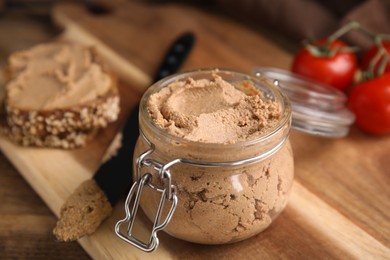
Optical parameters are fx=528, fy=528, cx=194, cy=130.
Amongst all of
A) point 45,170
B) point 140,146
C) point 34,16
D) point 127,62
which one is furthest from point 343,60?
point 34,16

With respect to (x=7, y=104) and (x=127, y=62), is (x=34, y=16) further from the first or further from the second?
(x=7, y=104)

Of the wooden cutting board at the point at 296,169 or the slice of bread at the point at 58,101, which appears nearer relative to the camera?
the wooden cutting board at the point at 296,169

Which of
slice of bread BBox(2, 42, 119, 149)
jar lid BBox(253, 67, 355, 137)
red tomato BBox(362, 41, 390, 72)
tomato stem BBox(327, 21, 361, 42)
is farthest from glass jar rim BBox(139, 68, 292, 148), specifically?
red tomato BBox(362, 41, 390, 72)

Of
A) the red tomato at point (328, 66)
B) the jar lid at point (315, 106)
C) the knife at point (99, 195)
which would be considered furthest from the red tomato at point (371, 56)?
the knife at point (99, 195)

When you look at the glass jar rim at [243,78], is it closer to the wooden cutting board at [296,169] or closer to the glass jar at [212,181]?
the glass jar at [212,181]

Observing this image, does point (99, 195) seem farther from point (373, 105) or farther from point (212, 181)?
point (373, 105)

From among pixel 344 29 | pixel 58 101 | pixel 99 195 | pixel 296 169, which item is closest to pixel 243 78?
pixel 296 169
